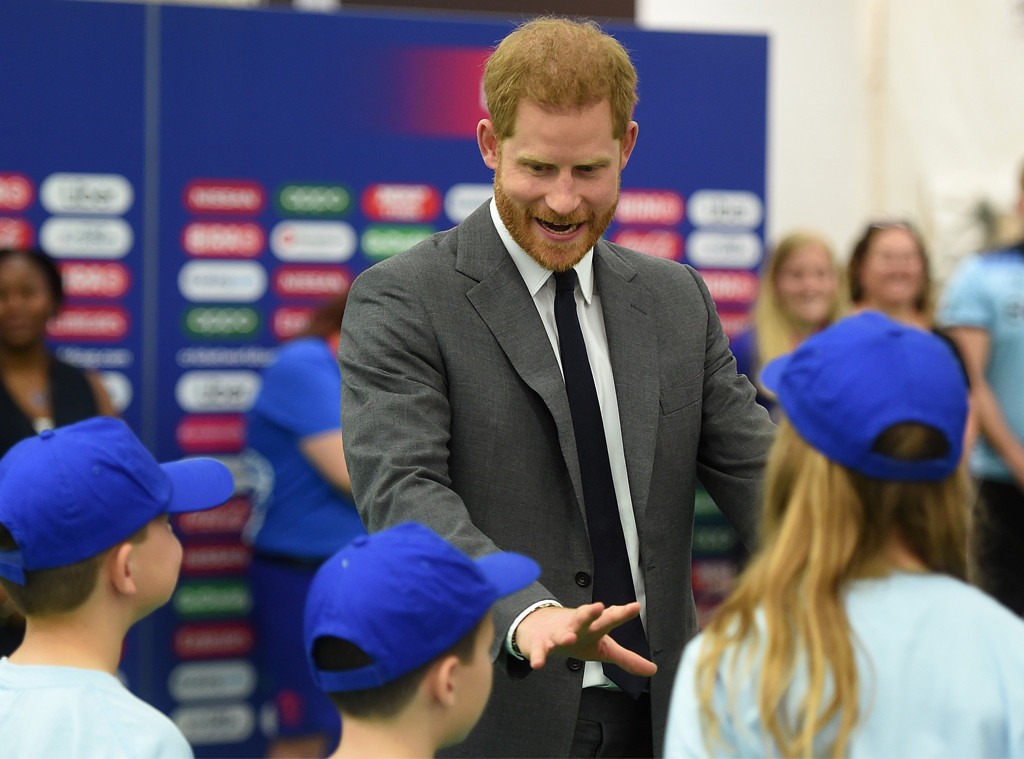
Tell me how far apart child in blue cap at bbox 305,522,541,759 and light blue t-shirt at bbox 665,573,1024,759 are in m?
0.30

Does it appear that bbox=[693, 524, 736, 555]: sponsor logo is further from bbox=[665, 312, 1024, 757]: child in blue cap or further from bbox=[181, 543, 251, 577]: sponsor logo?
bbox=[665, 312, 1024, 757]: child in blue cap

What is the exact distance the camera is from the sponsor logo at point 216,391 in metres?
4.53

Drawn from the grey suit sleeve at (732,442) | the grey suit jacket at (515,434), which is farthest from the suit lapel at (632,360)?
the grey suit sleeve at (732,442)

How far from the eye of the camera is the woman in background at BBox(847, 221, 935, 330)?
4.53m

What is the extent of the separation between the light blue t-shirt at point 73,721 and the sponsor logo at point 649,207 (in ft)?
10.3

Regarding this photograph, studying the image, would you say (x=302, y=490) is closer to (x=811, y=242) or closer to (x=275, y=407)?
(x=275, y=407)

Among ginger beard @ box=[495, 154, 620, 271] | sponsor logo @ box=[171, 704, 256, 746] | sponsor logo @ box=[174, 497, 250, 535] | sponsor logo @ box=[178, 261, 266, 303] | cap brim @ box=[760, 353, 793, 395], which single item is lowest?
sponsor logo @ box=[171, 704, 256, 746]

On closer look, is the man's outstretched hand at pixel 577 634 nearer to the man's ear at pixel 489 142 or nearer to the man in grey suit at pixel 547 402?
the man in grey suit at pixel 547 402

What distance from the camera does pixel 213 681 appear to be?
15.0 ft

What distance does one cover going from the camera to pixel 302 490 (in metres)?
4.22

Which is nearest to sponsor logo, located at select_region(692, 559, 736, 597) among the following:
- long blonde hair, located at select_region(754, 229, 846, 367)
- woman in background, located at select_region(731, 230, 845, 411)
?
woman in background, located at select_region(731, 230, 845, 411)

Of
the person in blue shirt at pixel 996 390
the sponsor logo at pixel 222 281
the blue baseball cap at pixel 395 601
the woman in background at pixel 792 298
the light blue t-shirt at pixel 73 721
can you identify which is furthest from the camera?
the woman in background at pixel 792 298

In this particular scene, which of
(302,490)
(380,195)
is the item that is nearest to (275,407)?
(302,490)

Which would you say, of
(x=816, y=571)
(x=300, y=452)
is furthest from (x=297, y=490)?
(x=816, y=571)
